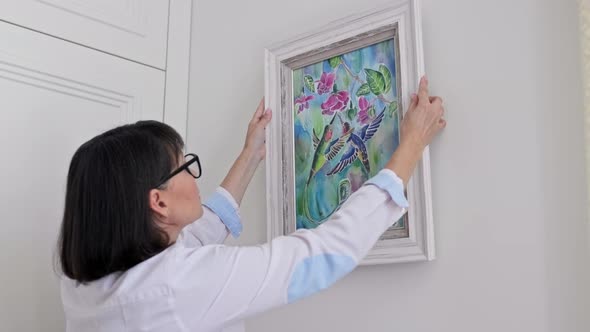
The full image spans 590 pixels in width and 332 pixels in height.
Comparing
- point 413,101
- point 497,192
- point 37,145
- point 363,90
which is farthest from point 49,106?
point 497,192

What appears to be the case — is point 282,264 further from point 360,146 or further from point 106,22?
point 106,22

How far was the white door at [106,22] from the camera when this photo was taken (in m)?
1.38

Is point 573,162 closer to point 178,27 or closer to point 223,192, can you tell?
point 223,192

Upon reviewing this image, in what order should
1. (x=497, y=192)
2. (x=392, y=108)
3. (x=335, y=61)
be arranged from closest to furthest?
(x=497, y=192) → (x=392, y=108) → (x=335, y=61)

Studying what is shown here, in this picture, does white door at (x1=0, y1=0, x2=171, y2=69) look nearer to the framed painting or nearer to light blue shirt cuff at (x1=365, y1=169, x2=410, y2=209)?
the framed painting

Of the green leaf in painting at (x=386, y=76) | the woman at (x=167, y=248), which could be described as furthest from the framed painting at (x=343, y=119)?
the woman at (x=167, y=248)

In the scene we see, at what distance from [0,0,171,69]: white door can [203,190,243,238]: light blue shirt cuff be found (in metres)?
0.46

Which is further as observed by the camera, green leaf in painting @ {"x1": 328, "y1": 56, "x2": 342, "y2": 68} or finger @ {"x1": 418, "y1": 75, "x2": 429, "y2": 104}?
green leaf in painting @ {"x1": 328, "y1": 56, "x2": 342, "y2": 68}

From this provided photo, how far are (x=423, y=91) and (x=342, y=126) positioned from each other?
19cm

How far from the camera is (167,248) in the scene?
0.98 meters

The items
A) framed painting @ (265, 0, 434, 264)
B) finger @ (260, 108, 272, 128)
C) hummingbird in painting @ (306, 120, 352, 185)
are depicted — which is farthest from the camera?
finger @ (260, 108, 272, 128)

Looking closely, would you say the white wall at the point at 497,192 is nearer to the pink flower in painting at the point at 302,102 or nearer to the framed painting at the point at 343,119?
the framed painting at the point at 343,119

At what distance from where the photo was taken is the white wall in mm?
979

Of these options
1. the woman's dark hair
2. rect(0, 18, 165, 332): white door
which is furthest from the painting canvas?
rect(0, 18, 165, 332): white door
